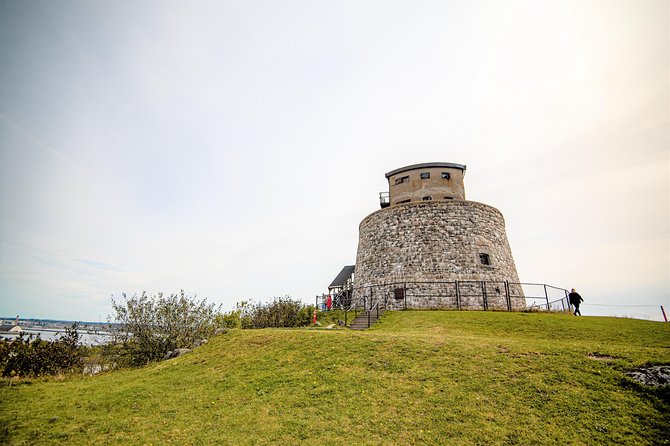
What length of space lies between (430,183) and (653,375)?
24.6 meters

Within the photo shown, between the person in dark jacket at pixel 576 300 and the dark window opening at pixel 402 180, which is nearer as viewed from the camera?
the person in dark jacket at pixel 576 300

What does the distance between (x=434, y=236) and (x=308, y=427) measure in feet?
67.6

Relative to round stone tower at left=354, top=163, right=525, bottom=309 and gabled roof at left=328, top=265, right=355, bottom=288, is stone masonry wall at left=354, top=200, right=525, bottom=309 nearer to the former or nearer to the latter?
round stone tower at left=354, top=163, right=525, bottom=309

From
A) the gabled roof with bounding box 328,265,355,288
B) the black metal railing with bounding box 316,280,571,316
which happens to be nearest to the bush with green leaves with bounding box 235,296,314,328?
the black metal railing with bounding box 316,280,571,316

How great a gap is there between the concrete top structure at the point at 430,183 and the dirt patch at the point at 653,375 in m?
23.4

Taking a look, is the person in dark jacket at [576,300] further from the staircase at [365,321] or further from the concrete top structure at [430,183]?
the concrete top structure at [430,183]

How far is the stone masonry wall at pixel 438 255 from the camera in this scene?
23625 mm

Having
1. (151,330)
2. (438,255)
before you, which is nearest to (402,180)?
(438,255)

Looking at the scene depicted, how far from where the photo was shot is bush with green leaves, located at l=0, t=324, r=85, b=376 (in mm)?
13062

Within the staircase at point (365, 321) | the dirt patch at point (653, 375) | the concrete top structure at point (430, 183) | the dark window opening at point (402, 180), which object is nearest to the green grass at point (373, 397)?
the dirt patch at point (653, 375)

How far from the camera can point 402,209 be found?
2730 cm

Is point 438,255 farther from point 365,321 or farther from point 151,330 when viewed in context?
point 151,330

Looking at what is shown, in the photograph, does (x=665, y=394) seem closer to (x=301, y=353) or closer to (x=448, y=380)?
(x=448, y=380)

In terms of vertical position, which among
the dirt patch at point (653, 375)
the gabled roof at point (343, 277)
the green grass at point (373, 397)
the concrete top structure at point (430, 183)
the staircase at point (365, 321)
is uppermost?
the concrete top structure at point (430, 183)
